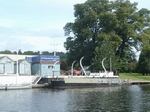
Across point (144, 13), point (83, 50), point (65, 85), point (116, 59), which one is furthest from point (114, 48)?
point (65, 85)

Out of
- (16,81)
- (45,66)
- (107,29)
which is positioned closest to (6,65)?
(45,66)

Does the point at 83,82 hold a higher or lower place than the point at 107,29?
lower

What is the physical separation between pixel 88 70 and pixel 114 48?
36.8 ft

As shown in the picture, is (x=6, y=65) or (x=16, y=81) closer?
(x=16, y=81)

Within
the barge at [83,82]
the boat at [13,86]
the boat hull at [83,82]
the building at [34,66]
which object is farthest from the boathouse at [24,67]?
the boat at [13,86]

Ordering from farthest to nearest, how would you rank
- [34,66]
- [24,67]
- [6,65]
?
1. [34,66]
2. [24,67]
3. [6,65]

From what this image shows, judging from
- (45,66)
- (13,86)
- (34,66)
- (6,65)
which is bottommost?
(13,86)

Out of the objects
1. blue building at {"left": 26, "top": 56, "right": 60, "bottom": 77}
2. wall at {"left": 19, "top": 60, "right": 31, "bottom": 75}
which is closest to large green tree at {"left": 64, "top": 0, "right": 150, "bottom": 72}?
blue building at {"left": 26, "top": 56, "right": 60, "bottom": 77}

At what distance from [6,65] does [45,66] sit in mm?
10543

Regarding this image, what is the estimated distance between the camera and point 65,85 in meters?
75.8

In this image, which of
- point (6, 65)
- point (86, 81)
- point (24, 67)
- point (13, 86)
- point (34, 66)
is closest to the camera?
point (13, 86)

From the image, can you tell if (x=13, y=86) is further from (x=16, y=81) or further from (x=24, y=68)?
(x=24, y=68)

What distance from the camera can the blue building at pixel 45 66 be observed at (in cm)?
9233

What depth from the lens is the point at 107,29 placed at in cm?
9712
